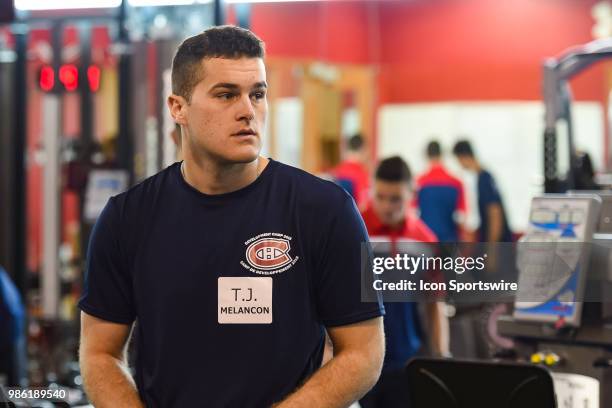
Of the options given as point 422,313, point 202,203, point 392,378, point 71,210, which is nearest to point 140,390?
point 202,203

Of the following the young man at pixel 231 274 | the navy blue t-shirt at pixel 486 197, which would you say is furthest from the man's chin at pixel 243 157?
the navy blue t-shirt at pixel 486 197

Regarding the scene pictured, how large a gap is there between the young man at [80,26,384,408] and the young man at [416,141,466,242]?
592cm

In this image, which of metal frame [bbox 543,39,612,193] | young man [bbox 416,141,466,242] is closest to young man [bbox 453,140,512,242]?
young man [bbox 416,141,466,242]

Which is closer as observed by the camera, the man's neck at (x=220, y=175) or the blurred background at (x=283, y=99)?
the man's neck at (x=220, y=175)

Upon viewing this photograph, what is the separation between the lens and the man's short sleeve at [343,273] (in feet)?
6.36

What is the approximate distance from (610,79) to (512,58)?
1.06 m

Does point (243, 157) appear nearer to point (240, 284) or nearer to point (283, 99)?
point (240, 284)

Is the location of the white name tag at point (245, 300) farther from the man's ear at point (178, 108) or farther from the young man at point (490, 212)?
the young man at point (490, 212)

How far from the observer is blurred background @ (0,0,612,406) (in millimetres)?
6000

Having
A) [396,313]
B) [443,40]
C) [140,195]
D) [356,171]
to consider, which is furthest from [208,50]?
[443,40]

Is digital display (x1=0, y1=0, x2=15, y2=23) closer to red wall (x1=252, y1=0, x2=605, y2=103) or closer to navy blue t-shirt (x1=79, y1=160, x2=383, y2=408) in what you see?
navy blue t-shirt (x1=79, y1=160, x2=383, y2=408)

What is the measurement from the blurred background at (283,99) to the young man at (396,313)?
1.30 meters

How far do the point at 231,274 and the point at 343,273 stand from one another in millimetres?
216

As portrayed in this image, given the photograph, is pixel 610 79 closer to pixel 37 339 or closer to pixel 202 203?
pixel 37 339
